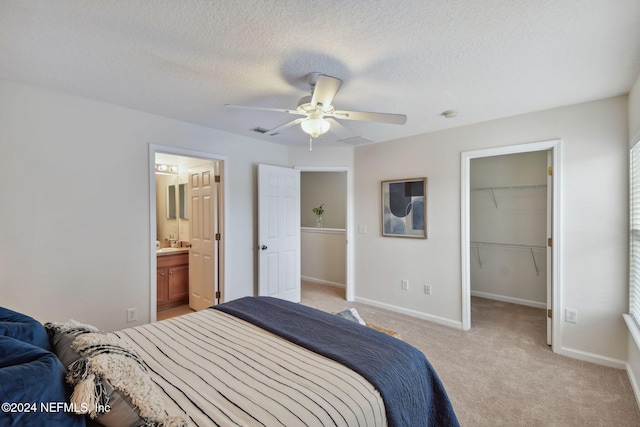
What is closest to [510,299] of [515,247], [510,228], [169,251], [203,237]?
[515,247]

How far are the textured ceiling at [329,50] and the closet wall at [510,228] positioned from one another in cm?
173

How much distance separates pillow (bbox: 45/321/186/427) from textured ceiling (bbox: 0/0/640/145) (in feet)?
5.20

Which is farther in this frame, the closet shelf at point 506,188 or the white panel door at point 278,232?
the closet shelf at point 506,188

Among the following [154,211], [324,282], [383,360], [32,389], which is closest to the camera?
[32,389]

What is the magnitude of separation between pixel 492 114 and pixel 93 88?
3.73 metres

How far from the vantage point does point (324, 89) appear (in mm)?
1706

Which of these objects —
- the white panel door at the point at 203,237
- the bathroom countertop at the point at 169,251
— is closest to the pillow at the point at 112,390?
the white panel door at the point at 203,237

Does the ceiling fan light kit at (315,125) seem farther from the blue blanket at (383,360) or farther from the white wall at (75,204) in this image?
the white wall at (75,204)

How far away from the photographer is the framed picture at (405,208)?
3670mm

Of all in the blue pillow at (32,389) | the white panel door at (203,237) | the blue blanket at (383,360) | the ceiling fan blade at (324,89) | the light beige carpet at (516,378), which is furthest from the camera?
the white panel door at (203,237)

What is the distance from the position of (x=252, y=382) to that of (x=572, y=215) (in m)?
3.17

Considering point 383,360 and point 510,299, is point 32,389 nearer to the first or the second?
point 383,360

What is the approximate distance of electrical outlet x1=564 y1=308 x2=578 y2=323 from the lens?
8.71 ft

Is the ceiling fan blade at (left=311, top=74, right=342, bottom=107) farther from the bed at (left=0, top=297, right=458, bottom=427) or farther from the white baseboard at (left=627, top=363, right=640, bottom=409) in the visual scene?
the white baseboard at (left=627, top=363, right=640, bottom=409)
